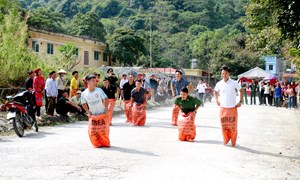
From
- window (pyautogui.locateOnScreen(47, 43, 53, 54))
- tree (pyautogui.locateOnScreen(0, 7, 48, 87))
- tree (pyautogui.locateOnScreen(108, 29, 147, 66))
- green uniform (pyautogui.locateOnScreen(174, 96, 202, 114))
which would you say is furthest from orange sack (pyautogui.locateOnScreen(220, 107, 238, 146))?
tree (pyautogui.locateOnScreen(108, 29, 147, 66))

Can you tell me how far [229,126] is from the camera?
29.8 feet

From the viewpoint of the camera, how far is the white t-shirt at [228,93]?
9.16 metres

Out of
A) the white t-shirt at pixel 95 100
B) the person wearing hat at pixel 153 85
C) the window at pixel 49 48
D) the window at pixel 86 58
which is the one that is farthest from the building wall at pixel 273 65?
the white t-shirt at pixel 95 100

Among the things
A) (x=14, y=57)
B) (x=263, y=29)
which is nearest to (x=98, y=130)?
(x=263, y=29)

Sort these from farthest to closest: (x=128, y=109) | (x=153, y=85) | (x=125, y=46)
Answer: (x=125, y=46) < (x=153, y=85) < (x=128, y=109)

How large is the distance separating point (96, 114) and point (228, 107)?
2.93 meters

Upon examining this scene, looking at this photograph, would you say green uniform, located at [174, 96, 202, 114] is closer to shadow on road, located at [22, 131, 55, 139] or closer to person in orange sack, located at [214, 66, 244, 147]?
person in orange sack, located at [214, 66, 244, 147]

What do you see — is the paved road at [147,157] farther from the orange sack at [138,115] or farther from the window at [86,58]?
the window at [86,58]

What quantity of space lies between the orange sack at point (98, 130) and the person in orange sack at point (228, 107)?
2621 millimetres

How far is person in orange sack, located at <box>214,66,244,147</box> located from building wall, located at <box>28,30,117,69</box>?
26732 millimetres

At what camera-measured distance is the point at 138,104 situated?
13125mm

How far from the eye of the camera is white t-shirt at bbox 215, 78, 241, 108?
916cm

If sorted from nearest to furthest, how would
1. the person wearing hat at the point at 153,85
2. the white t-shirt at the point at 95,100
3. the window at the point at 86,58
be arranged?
the white t-shirt at the point at 95,100
the person wearing hat at the point at 153,85
the window at the point at 86,58

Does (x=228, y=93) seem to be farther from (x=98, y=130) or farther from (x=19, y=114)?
(x=19, y=114)
